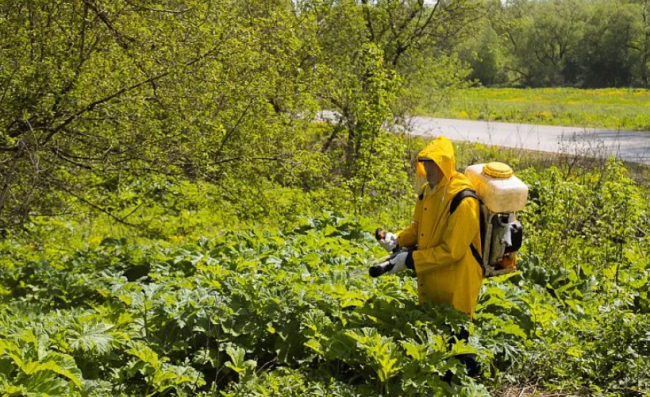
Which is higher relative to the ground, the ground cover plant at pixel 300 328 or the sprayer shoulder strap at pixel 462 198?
the sprayer shoulder strap at pixel 462 198

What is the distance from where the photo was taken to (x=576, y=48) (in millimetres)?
65750

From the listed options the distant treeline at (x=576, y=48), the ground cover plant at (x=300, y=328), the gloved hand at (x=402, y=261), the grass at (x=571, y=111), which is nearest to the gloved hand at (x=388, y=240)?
the ground cover plant at (x=300, y=328)

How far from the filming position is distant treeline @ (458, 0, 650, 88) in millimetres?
58875

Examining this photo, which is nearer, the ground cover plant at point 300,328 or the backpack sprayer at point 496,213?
the ground cover plant at point 300,328

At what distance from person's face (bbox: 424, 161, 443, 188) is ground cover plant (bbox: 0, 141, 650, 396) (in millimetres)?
940

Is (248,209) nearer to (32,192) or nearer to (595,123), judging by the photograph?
(32,192)

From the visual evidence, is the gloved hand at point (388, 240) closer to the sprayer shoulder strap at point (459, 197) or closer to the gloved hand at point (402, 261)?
the gloved hand at point (402, 261)

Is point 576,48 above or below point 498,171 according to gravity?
below

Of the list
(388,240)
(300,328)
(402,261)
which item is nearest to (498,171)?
(402,261)

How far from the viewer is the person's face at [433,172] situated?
550 cm

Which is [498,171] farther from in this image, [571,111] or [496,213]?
[571,111]

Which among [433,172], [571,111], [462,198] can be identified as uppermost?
[433,172]

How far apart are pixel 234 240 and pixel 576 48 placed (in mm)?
62840

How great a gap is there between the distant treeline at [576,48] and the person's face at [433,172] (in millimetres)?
50569
